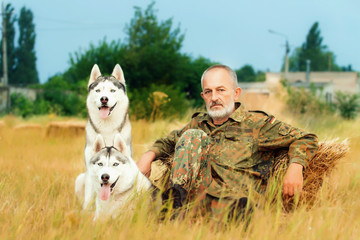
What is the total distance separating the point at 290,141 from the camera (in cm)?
361

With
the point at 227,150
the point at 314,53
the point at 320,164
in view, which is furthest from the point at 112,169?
the point at 314,53

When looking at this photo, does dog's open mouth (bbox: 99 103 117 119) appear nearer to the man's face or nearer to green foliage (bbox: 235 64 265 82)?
the man's face

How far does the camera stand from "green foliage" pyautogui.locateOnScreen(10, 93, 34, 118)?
24227mm

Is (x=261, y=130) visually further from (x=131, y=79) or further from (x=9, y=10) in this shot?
(x=9, y=10)

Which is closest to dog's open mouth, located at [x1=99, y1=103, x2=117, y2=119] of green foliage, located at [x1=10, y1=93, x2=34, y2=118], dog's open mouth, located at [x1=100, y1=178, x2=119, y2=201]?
dog's open mouth, located at [x1=100, y1=178, x2=119, y2=201]

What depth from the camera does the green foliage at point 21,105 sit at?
24.2 metres

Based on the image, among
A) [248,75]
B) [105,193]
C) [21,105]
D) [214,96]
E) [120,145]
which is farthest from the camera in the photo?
[248,75]

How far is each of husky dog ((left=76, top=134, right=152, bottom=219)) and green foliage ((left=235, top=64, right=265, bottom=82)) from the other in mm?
64566

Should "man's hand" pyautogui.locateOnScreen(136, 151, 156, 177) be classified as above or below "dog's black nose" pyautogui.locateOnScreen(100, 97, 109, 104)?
below

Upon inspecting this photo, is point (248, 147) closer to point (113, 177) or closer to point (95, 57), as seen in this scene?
point (113, 177)

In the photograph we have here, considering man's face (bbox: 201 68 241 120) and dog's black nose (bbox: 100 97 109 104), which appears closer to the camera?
dog's black nose (bbox: 100 97 109 104)

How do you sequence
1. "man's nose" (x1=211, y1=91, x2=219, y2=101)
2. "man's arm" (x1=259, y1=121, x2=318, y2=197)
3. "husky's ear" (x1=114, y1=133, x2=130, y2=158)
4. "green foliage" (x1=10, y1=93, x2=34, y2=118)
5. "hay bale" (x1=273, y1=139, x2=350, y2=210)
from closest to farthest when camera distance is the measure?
"husky's ear" (x1=114, y1=133, x2=130, y2=158) < "man's arm" (x1=259, y1=121, x2=318, y2=197) < "man's nose" (x1=211, y1=91, x2=219, y2=101) < "hay bale" (x1=273, y1=139, x2=350, y2=210) < "green foliage" (x1=10, y1=93, x2=34, y2=118)

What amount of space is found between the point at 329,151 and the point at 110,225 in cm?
240

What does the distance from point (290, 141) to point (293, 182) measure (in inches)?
16.6
